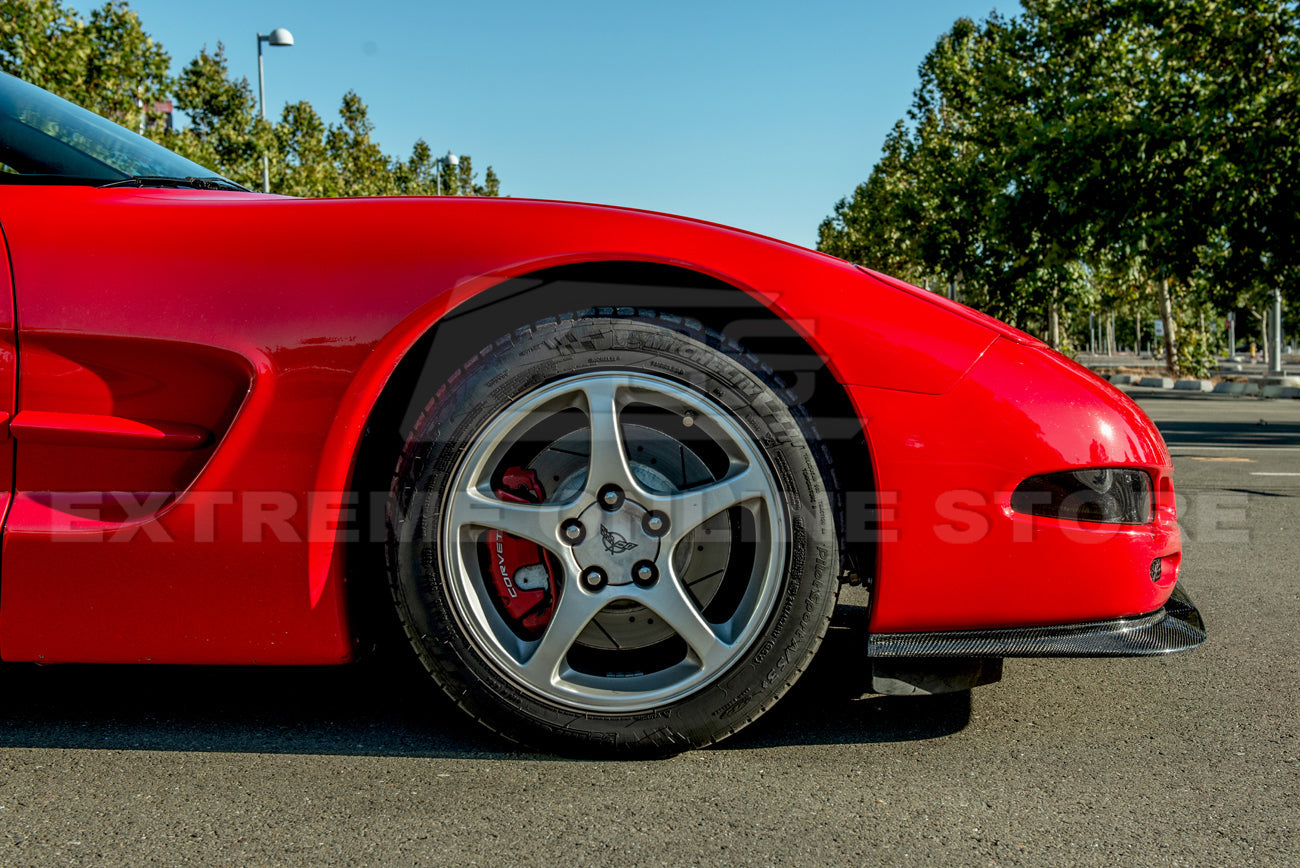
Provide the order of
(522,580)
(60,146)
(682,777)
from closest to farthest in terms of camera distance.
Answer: (682,777), (522,580), (60,146)

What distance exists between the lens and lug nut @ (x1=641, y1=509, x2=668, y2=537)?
174 centimetres

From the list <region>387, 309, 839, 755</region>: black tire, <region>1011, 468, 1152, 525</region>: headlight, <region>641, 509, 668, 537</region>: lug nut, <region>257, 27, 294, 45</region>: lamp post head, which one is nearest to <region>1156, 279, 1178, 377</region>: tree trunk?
<region>257, 27, 294, 45</region>: lamp post head

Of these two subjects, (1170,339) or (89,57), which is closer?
(89,57)

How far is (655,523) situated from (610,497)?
0.09 metres

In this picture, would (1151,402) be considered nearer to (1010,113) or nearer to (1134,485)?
(1010,113)

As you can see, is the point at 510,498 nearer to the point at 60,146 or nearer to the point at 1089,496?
the point at 1089,496

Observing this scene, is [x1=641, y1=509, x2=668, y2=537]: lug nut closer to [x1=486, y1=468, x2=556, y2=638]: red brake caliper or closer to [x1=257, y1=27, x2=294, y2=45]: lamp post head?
[x1=486, y1=468, x2=556, y2=638]: red brake caliper

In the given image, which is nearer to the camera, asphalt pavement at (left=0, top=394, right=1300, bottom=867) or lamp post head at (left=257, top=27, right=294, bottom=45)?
asphalt pavement at (left=0, top=394, right=1300, bottom=867)

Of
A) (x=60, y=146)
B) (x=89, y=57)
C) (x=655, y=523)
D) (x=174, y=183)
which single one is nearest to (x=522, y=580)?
(x=655, y=523)

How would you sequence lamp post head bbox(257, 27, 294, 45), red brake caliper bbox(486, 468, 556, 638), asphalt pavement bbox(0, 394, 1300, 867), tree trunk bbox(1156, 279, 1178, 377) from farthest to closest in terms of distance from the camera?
1. tree trunk bbox(1156, 279, 1178, 377)
2. lamp post head bbox(257, 27, 294, 45)
3. red brake caliper bbox(486, 468, 556, 638)
4. asphalt pavement bbox(0, 394, 1300, 867)

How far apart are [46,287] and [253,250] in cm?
36

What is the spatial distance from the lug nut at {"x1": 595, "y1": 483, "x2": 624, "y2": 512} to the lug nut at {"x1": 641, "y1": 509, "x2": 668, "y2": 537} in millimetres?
53

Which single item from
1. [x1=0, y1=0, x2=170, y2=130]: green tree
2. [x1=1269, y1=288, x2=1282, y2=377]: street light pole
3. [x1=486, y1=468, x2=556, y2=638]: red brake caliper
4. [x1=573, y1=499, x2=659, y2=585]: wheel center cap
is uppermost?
[x1=0, y1=0, x2=170, y2=130]: green tree

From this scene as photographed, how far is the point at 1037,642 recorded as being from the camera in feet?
5.81
